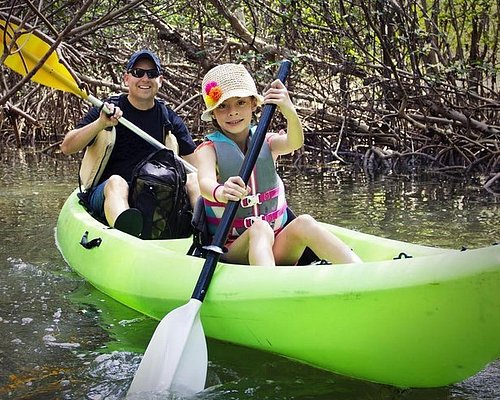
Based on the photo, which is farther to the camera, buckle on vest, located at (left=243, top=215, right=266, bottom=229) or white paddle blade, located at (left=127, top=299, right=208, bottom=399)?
buckle on vest, located at (left=243, top=215, right=266, bottom=229)

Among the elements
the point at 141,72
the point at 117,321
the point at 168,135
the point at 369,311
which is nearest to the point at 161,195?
the point at 168,135

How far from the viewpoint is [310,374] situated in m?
2.22

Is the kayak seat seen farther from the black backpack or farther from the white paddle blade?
the black backpack

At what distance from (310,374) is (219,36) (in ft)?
21.1

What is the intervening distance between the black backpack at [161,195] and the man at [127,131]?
0.08 meters

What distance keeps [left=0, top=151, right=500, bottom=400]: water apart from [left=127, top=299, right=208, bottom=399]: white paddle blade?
0.06 m

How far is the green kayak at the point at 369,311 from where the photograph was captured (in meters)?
1.79

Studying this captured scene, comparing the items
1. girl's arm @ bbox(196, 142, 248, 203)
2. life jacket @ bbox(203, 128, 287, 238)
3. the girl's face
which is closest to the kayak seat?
life jacket @ bbox(203, 128, 287, 238)

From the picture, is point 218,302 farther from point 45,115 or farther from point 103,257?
point 45,115

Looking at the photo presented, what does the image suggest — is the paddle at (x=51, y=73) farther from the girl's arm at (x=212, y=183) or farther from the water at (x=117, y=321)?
the girl's arm at (x=212, y=183)

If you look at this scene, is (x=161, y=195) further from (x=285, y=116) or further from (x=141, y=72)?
(x=285, y=116)

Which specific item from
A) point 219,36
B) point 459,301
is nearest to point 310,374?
point 459,301

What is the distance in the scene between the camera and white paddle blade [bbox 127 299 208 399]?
2109 mm

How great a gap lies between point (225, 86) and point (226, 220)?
1.66 feet
